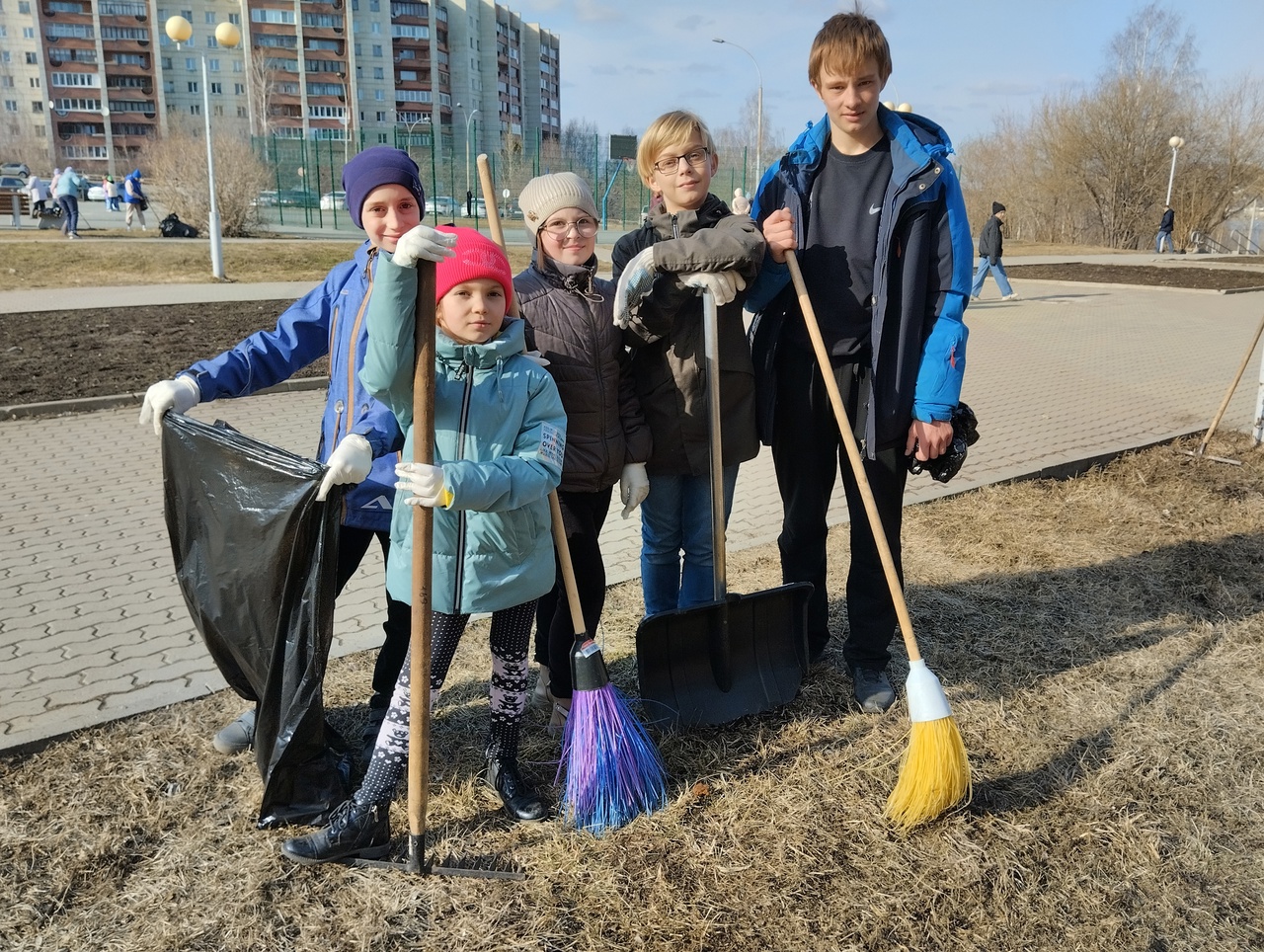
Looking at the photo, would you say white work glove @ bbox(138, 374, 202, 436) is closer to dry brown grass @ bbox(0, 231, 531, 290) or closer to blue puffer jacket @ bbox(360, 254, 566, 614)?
blue puffer jacket @ bbox(360, 254, 566, 614)

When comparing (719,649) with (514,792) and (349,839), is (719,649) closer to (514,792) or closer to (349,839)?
(514,792)

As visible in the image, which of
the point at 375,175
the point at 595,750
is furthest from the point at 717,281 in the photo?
the point at 595,750

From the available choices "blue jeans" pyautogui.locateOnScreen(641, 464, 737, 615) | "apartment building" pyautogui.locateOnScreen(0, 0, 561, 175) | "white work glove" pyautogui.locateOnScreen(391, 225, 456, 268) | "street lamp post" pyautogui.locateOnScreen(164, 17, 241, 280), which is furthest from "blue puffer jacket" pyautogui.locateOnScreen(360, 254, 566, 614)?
"apartment building" pyautogui.locateOnScreen(0, 0, 561, 175)

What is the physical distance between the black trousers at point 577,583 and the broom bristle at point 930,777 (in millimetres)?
1018

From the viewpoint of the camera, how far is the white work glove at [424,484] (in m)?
2.15

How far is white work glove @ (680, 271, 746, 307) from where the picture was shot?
277cm

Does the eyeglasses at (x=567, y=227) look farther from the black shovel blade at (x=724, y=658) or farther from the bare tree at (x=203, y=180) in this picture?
the bare tree at (x=203, y=180)

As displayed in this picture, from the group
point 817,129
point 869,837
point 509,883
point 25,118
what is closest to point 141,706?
point 509,883

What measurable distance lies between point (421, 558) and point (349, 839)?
0.83 m

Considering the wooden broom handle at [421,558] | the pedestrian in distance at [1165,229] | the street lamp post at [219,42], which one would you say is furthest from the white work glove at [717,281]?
the pedestrian in distance at [1165,229]

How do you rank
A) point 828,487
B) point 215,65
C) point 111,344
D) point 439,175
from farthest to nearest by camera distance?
point 215,65
point 439,175
point 111,344
point 828,487

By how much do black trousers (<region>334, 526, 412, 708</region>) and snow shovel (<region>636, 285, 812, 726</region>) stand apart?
0.74m

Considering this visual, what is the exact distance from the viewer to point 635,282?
277 cm

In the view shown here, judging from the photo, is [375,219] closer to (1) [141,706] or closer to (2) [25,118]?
(1) [141,706]
